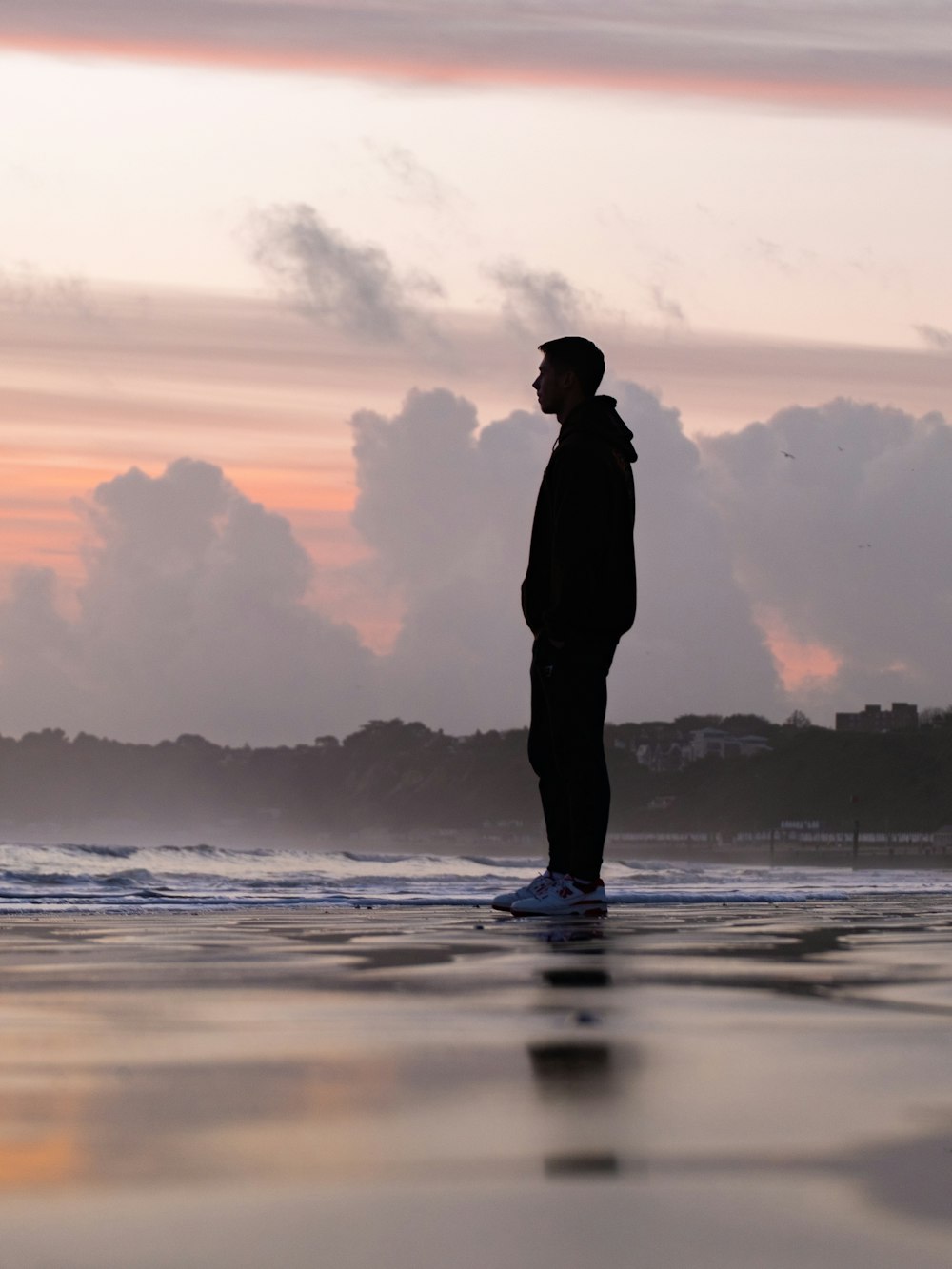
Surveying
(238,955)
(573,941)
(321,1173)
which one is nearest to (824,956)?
(573,941)

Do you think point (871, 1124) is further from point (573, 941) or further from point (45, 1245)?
point (573, 941)

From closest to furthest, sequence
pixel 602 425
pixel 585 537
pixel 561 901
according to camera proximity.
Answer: pixel 561 901 → pixel 585 537 → pixel 602 425

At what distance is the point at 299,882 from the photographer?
13141 mm

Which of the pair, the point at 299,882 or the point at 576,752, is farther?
the point at 299,882

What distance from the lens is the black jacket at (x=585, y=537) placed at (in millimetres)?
5555

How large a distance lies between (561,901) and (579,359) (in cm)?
190

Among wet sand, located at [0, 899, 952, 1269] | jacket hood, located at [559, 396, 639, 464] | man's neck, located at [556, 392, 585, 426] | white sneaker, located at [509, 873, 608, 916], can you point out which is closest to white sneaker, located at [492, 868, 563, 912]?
white sneaker, located at [509, 873, 608, 916]

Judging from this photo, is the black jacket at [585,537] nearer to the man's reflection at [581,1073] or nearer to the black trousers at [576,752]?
the black trousers at [576,752]

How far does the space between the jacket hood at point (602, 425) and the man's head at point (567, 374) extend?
0.18ft

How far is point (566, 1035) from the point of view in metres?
2.33

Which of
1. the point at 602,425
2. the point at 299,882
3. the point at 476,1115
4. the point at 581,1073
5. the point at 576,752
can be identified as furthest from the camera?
the point at 299,882

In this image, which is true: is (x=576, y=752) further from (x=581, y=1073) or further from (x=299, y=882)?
(x=299, y=882)

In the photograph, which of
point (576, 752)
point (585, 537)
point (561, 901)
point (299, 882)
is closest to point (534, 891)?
point (561, 901)

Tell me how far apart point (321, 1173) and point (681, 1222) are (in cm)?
32
